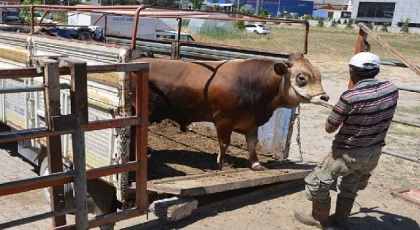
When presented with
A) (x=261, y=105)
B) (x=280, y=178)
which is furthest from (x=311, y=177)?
(x=261, y=105)

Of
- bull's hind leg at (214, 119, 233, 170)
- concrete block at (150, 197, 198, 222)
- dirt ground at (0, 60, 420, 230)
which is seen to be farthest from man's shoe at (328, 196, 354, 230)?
bull's hind leg at (214, 119, 233, 170)

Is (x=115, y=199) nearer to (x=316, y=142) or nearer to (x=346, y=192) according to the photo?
(x=346, y=192)

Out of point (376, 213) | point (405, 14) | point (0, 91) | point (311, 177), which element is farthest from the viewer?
point (405, 14)

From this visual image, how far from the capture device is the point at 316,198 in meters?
4.00

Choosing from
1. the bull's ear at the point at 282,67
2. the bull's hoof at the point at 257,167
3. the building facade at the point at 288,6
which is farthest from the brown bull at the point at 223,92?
the building facade at the point at 288,6

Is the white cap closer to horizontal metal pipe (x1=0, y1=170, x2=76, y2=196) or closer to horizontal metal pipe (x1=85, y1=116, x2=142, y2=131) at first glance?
horizontal metal pipe (x1=85, y1=116, x2=142, y2=131)

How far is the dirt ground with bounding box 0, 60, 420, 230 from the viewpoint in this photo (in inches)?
171

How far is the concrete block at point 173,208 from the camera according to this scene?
13.0 ft

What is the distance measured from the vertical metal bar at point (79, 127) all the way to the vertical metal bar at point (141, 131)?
1.71ft

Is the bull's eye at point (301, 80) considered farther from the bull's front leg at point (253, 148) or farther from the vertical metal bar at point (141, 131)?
the vertical metal bar at point (141, 131)

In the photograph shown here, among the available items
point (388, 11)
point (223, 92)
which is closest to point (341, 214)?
point (223, 92)

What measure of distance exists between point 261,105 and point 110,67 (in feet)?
8.28

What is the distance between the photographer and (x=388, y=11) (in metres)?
75.4

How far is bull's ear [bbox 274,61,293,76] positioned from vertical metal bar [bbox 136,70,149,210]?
197 centimetres
